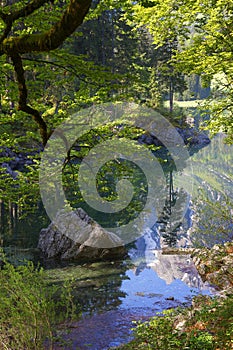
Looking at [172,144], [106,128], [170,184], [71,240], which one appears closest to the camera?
[106,128]

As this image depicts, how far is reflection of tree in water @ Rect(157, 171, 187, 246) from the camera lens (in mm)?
16189

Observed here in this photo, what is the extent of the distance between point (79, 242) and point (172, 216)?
703 cm

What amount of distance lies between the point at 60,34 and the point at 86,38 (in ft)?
127

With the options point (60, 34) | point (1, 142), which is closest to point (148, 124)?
point (1, 142)

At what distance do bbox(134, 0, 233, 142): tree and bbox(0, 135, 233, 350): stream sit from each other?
206cm

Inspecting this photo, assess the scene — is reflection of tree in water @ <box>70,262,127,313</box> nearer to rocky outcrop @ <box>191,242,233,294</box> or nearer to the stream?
the stream

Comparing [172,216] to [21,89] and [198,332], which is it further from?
[21,89]

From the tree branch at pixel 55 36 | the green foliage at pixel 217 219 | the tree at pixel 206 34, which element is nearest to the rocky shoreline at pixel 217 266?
the green foliage at pixel 217 219

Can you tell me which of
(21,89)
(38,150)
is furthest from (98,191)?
(21,89)

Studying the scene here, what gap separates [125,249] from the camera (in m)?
14.7

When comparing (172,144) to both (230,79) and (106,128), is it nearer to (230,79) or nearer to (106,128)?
(230,79)

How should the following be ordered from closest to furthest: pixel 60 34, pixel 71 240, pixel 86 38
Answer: pixel 60 34 → pixel 71 240 → pixel 86 38

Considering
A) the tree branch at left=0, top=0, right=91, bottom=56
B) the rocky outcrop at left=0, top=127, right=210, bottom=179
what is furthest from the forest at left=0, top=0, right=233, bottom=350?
the rocky outcrop at left=0, top=127, right=210, bottom=179

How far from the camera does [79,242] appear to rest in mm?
14000
